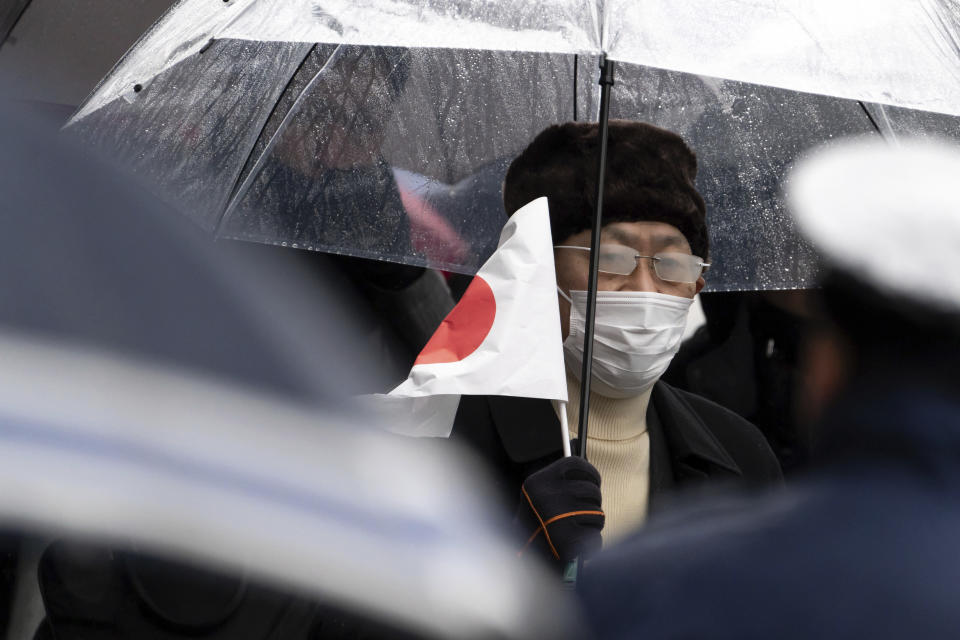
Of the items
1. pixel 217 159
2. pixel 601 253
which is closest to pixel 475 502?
pixel 601 253

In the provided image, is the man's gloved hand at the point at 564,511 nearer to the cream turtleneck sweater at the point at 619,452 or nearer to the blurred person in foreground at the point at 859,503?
the cream turtleneck sweater at the point at 619,452

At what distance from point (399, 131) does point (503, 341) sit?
1.03 m

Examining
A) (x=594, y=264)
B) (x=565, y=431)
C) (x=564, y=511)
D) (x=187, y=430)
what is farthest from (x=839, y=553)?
(x=594, y=264)

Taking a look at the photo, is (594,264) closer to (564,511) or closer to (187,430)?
(564,511)

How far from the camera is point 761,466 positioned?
3320mm

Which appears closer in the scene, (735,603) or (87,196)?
(735,603)

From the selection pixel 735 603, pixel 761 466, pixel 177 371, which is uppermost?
pixel 177 371

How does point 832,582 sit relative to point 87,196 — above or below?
below

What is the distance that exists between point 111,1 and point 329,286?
1822 mm

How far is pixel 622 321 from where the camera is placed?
120 inches

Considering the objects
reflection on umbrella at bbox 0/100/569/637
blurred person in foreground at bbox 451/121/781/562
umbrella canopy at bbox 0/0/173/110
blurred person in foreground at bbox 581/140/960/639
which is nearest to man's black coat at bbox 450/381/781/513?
blurred person in foreground at bbox 451/121/781/562

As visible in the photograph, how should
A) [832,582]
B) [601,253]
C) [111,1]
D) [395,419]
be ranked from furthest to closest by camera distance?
[111,1] < [601,253] < [395,419] < [832,582]

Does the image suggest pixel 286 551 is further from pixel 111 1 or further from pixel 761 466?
pixel 111 1

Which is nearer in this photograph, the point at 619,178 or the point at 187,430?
the point at 187,430
